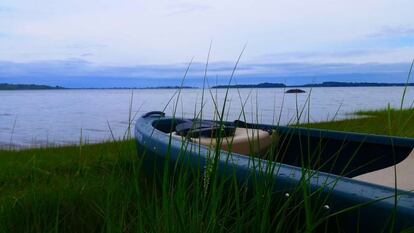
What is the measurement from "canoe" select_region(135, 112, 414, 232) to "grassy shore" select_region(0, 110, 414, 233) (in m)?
0.13

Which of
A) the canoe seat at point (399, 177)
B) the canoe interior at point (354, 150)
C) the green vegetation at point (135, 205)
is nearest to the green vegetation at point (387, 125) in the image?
the canoe interior at point (354, 150)

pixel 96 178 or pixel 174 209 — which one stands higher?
pixel 174 209

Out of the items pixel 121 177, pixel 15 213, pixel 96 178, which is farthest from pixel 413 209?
pixel 96 178

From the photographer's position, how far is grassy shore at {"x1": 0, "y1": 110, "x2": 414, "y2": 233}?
1731mm

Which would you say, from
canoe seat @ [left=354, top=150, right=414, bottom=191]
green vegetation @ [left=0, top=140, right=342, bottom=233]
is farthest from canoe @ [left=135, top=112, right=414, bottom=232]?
green vegetation @ [left=0, top=140, right=342, bottom=233]

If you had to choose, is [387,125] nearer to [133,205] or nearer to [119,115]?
[133,205]

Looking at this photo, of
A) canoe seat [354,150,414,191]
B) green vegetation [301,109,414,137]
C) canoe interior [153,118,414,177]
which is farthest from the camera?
canoe interior [153,118,414,177]

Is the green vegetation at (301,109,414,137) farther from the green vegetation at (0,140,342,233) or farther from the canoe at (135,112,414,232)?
the green vegetation at (0,140,342,233)

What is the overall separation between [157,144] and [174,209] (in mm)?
2627

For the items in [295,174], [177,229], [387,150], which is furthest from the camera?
[387,150]

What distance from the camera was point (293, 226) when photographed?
87.1 inches

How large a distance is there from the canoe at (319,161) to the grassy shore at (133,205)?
0.13m

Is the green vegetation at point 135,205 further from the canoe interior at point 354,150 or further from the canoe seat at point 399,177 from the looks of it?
the canoe interior at point 354,150

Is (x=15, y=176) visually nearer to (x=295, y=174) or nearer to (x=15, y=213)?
(x=15, y=213)
